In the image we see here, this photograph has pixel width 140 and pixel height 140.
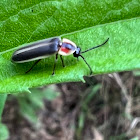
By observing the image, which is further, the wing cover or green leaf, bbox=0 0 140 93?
the wing cover

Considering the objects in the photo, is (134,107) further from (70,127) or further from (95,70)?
(95,70)

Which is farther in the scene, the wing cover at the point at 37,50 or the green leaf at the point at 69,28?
the wing cover at the point at 37,50

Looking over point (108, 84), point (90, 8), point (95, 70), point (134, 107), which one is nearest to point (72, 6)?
point (90, 8)

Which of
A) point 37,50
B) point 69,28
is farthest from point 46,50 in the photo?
point 69,28

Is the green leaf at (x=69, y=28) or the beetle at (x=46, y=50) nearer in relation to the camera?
the green leaf at (x=69, y=28)

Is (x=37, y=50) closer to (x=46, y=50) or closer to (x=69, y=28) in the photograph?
(x=46, y=50)
